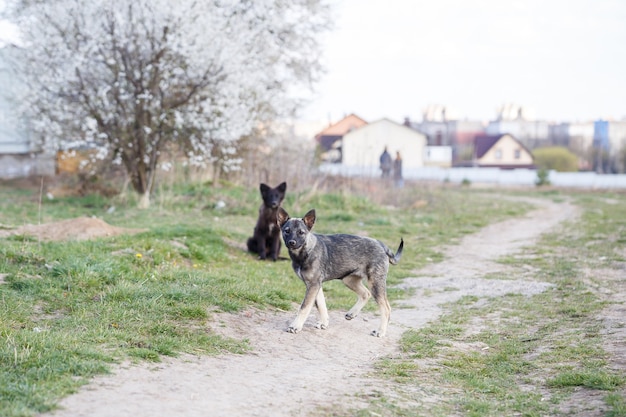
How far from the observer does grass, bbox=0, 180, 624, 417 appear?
5.98 metres

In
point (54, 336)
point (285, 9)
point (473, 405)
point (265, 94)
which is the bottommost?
point (473, 405)

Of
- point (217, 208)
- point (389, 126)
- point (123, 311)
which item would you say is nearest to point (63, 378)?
point (123, 311)

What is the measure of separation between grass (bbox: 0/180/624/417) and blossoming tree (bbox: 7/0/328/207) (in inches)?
222

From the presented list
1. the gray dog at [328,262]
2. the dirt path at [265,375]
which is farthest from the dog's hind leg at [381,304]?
the dirt path at [265,375]

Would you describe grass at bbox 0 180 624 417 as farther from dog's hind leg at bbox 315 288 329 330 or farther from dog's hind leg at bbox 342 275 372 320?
dog's hind leg at bbox 315 288 329 330

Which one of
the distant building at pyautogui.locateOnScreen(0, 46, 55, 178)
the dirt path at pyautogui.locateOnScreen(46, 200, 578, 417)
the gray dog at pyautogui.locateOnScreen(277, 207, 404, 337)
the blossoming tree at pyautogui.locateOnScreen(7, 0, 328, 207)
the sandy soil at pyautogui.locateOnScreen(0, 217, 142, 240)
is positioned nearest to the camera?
the dirt path at pyautogui.locateOnScreen(46, 200, 578, 417)

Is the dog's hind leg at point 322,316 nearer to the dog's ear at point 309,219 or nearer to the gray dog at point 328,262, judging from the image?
the gray dog at point 328,262

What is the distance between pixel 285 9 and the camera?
2838cm

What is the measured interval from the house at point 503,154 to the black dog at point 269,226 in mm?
71917

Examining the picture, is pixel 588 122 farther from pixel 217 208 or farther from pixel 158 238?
pixel 158 238

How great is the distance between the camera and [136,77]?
19953 millimetres

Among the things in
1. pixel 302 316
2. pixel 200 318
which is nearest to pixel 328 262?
pixel 302 316

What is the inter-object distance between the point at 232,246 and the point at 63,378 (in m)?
8.08

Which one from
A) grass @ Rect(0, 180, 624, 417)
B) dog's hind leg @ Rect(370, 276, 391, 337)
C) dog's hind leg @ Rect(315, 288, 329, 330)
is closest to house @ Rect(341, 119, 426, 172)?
grass @ Rect(0, 180, 624, 417)
